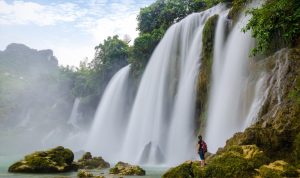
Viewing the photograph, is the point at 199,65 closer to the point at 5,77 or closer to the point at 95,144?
the point at 95,144

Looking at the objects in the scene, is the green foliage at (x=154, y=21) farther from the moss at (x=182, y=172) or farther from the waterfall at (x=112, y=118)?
the moss at (x=182, y=172)

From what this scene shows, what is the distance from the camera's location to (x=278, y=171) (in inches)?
431

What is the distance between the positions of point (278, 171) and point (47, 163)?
14.5 meters

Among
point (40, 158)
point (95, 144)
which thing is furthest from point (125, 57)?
point (40, 158)

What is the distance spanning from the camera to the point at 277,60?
865 inches

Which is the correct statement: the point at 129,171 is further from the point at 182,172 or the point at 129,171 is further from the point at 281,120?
the point at 281,120

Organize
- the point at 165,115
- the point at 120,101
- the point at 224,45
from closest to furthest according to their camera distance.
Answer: the point at 224,45 < the point at 165,115 < the point at 120,101

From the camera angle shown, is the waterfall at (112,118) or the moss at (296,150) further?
the waterfall at (112,118)

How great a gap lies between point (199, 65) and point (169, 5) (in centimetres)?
2031

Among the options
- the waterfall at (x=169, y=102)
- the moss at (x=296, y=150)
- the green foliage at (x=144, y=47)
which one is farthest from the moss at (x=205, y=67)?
the moss at (x=296, y=150)

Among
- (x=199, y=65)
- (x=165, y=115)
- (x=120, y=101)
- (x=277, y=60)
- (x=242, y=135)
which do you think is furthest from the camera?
(x=120, y=101)

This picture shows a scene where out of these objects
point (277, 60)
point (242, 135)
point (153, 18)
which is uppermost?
point (153, 18)

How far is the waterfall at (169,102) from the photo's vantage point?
102 ft

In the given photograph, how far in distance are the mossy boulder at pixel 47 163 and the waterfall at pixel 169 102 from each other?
8812 millimetres
